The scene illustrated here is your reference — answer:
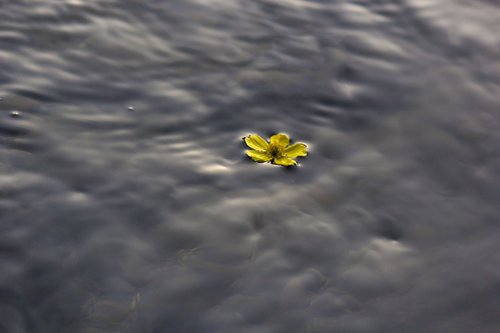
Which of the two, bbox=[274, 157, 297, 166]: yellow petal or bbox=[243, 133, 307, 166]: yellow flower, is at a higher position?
bbox=[243, 133, 307, 166]: yellow flower

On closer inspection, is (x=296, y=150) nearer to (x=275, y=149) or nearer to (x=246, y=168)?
(x=275, y=149)

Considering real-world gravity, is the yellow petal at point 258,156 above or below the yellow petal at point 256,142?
below

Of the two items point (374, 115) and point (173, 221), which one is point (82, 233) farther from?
point (374, 115)

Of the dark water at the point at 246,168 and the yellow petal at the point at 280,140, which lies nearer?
the dark water at the point at 246,168

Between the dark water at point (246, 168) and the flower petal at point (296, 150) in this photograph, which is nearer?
the dark water at point (246, 168)

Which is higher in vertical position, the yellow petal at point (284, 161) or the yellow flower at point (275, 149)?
the yellow flower at point (275, 149)

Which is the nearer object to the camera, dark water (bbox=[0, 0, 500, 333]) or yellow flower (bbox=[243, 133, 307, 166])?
dark water (bbox=[0, 0, 500, 333])
